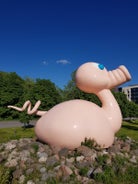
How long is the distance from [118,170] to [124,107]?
2810 centimetres

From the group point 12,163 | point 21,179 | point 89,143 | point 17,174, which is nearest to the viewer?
point 21,179

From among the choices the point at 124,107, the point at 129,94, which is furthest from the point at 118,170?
the point at 129,94

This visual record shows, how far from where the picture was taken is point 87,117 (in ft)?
24.0

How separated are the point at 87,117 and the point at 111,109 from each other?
4.06 ft

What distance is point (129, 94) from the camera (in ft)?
359

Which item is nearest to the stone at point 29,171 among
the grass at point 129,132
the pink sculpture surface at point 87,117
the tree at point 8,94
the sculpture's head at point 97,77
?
the pink sculpture surface at point 87,117

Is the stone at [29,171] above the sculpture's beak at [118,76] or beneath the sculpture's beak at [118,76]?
beneath

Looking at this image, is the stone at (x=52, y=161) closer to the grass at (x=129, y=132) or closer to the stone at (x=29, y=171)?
the stone at (x=29, y=171)

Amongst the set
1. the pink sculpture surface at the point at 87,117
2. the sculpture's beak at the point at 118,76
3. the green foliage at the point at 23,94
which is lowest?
the pink sculpture surface at the point at 87,117

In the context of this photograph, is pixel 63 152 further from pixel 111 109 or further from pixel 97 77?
pixel 97 77

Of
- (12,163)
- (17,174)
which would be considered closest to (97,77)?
(12,163)

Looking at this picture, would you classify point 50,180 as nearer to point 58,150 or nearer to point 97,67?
Result: point 58,150

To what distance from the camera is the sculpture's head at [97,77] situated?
7.93 meters

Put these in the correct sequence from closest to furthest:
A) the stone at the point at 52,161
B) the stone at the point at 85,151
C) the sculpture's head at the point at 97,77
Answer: the stone at the point at 52,161 < the stone at the point at 85,151 < the sculpture's head at the point at 97,77
